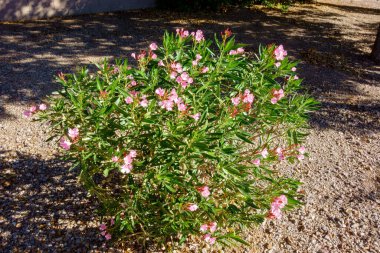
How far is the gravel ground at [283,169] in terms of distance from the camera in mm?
3150

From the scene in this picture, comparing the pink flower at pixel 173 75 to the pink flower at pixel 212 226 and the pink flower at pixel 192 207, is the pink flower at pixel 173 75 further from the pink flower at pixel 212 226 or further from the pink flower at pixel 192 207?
the pink flower at pixel 212 226

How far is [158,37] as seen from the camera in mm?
8711

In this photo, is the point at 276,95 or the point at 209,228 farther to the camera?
the point at 276,95

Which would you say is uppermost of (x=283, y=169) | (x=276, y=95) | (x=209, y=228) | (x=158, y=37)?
(x=276, y=95)

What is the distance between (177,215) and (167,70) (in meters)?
1.02

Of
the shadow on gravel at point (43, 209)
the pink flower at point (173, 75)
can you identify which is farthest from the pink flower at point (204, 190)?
the shadow on gravel at point (43, 209)

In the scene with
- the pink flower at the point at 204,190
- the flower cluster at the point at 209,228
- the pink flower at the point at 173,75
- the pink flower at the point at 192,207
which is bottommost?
the flower cluster at the point at 209,228

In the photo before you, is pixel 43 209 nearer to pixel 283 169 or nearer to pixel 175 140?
pixel 175 140

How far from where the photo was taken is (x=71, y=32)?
8594 mm

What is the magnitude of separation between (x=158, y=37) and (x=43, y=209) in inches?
243

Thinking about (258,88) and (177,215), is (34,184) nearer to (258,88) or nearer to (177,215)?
(177,215)

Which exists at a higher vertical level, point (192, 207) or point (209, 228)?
point (192, 207)

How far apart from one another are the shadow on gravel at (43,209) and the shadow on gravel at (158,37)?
1.65m

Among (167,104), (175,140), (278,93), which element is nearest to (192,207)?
(175,140)
